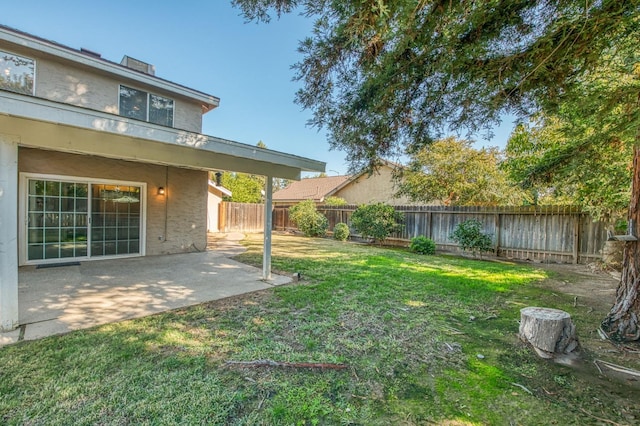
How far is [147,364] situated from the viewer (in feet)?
8.93

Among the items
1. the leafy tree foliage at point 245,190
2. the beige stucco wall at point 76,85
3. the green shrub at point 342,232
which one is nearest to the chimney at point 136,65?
the beige stucco wall at point 76,85

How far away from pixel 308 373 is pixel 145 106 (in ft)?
29.1

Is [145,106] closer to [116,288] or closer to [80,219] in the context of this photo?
[80,219]

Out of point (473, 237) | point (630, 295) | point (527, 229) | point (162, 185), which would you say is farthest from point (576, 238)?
point (162, 185)

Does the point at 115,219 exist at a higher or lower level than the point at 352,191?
lower

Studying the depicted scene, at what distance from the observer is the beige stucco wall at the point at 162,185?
23.0 feet

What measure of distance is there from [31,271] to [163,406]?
6592mm

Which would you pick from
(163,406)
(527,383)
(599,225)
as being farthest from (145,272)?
(599,225)

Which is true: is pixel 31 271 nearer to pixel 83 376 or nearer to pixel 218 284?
pixel 218 284

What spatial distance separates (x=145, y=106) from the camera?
27.1 feet

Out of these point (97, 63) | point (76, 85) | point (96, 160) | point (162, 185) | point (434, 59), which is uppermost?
point (97, 63)

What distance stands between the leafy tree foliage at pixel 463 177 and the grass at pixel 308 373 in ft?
31.8

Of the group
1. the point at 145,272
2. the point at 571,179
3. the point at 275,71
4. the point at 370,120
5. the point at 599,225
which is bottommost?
the point at 145,272

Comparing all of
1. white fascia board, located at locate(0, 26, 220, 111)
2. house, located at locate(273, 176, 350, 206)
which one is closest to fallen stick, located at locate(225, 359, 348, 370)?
white fascia board, located at locate(0, 26, 220, 111)
